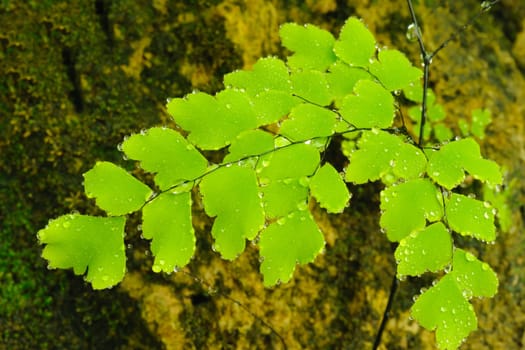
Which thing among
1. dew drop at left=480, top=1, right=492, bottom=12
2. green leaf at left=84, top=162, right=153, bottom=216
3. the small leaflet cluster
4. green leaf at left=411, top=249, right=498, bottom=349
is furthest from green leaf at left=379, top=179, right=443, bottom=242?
dew drop at left=480, top=1, right=492, bottom=12

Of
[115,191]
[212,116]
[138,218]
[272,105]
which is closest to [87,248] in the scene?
[115,191]

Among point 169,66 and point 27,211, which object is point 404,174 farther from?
point 27,211

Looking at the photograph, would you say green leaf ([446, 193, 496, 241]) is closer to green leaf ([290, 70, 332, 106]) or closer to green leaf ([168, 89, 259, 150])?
green leaf ([290, 70, 332, 106])

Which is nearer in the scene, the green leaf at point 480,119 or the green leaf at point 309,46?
the green leaf at point 309,46

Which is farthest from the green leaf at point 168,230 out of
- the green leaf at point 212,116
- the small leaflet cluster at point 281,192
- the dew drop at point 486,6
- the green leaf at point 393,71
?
the dew drop at point 486,6

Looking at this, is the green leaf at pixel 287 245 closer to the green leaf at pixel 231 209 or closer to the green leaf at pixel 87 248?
the green leaf at pixel 231 209

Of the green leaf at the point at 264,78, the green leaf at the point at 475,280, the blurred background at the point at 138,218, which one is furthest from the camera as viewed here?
the blurred background at the point at 138,218

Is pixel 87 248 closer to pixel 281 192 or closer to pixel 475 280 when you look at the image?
pixel 281 192
